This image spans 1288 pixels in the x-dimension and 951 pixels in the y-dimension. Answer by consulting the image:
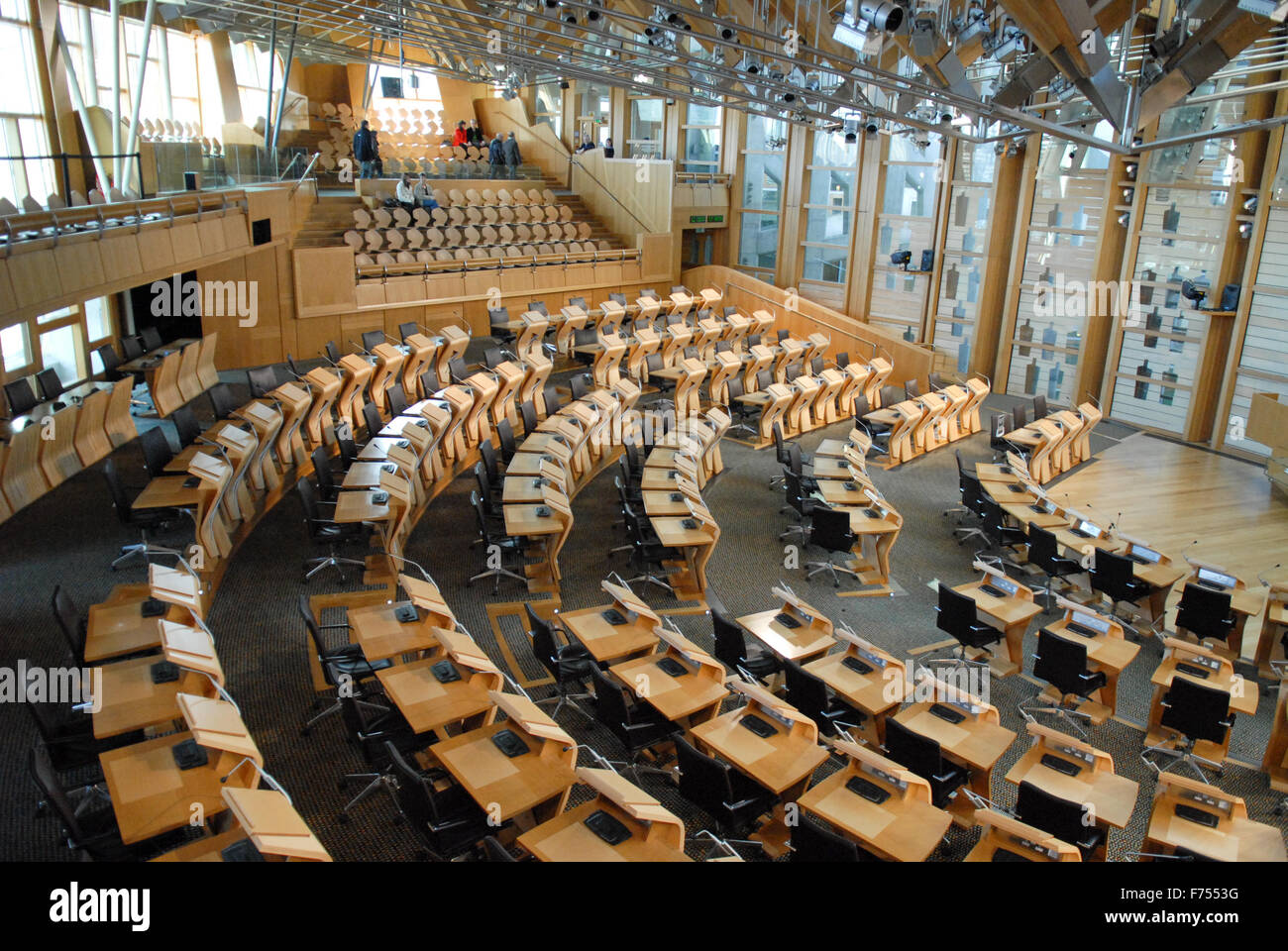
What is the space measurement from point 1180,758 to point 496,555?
22.2 feet

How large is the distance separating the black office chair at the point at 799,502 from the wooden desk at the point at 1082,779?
Answer: 5.01 m

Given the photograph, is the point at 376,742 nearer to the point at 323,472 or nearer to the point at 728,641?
the point at 728,641

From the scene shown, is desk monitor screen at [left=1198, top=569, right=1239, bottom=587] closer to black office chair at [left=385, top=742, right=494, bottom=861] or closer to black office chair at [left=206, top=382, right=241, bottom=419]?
black office chair at [left=385, top=742, right=494, bottom=861]

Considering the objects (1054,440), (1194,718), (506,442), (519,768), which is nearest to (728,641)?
(519,768)

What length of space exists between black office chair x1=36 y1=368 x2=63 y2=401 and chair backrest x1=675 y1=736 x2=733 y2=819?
10.8 m

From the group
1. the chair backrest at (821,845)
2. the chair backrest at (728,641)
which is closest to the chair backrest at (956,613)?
the chair backrest at (728,641)

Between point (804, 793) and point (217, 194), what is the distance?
40.1ft

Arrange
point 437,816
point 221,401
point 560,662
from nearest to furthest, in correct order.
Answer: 1. point 437,816
2. point 560,662
3. point 221,401

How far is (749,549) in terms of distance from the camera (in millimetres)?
11586

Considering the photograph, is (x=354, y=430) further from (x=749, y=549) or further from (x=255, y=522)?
(x=749, y=549)

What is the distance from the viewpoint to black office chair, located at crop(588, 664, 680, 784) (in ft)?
22.4

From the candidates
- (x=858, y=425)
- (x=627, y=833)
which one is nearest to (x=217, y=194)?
(x=858, y=425)

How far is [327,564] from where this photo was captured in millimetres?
9648
